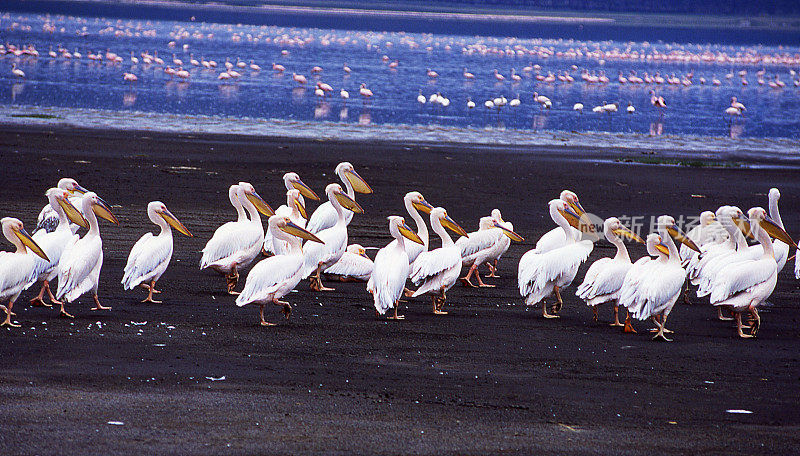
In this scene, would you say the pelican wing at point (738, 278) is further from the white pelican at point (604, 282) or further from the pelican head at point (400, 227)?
the pelican head at point (400, 227)

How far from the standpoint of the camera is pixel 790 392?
666 centimetres

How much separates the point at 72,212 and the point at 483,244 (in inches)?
154

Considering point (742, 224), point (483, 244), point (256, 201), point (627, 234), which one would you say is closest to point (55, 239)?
point (256, 201)

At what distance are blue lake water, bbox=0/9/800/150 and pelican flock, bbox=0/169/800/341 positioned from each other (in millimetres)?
13250

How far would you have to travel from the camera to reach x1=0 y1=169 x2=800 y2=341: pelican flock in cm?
785

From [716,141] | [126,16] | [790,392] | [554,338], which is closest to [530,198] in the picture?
[554,338]

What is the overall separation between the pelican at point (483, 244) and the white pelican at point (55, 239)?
11.8 feet

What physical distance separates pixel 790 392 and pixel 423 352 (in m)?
2.51

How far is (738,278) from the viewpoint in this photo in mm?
8164

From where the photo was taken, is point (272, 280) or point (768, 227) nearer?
point (272, 280)

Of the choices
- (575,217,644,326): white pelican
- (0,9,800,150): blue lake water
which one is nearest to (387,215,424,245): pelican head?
(575,217,644,326): white pelican

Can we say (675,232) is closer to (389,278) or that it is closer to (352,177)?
(389,278)

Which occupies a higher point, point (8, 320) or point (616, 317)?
point (8, 320)

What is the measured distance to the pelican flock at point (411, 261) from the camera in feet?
25.8
